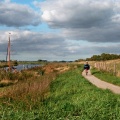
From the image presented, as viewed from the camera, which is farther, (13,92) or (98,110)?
(13,92)

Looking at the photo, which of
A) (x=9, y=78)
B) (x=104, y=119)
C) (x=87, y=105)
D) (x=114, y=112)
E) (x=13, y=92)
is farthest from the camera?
(x=9, y=78)

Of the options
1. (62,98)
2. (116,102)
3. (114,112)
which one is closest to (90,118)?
(114,112)

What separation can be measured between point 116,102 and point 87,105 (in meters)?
1.28

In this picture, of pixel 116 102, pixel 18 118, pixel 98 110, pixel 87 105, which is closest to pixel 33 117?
pixel 18 118

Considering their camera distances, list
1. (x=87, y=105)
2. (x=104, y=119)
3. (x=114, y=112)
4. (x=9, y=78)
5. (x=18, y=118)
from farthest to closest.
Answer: (x=9, y=78) → (x=87, y=105) → (x=114, y=112) → (x=104, y=119) → (x=18, y=118)

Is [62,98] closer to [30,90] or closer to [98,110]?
[30,90]

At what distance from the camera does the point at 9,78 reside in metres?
35.0

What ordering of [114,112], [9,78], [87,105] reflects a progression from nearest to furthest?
[114,112], [87,105], [9,78]

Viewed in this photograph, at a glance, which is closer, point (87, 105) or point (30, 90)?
point (87, 105)

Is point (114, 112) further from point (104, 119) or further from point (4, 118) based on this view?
point (4, 118)

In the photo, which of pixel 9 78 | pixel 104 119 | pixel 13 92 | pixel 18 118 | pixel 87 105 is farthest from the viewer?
pixel 9 78

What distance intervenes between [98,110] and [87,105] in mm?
1654

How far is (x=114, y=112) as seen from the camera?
12.6m

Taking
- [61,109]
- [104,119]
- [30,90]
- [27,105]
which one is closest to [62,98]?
[30,90]
